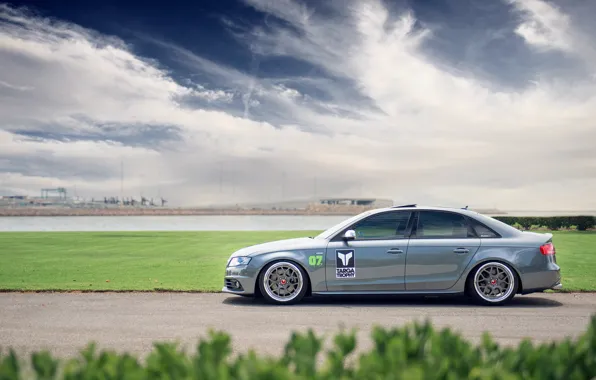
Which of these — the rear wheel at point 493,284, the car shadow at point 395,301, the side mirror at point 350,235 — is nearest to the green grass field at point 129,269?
the car shadow at point 395,301

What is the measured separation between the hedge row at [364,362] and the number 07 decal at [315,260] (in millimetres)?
6491

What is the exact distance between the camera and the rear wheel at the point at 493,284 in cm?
962

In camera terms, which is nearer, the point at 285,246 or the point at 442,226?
the point at 285,246

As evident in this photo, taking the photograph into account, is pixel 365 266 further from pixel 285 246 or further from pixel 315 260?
pixel 285 246

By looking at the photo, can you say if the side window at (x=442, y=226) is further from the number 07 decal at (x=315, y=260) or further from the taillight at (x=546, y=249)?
the number 07 decal at (x=315, y=260)

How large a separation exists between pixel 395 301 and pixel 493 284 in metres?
1.59

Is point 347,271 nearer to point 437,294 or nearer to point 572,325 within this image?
point 437,294

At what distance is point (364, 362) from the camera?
267cm

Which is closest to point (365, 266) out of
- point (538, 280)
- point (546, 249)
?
point (538, 280)

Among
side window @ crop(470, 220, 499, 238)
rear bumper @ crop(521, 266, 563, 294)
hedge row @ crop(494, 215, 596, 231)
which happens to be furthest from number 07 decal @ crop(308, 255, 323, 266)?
hedge row @ crop(494, 215, 596, 231)

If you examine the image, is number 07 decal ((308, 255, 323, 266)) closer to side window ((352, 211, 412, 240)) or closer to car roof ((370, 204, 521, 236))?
side window ((352, 211, 412, 240))

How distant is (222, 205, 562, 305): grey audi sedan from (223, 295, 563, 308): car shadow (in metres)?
0.21

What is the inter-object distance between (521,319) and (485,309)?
2.99ft

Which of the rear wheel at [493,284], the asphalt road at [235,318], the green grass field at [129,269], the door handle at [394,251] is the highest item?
the door handle at [394,251]
